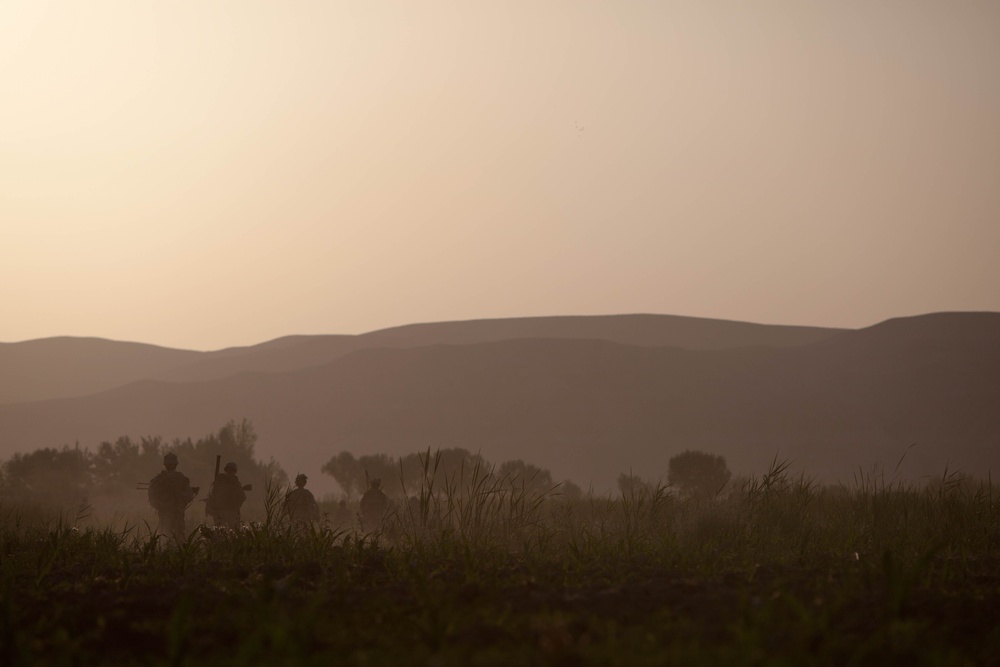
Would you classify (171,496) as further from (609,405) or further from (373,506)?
(609,405)

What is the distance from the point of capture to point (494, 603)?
5.77m

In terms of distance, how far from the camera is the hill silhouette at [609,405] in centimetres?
6550

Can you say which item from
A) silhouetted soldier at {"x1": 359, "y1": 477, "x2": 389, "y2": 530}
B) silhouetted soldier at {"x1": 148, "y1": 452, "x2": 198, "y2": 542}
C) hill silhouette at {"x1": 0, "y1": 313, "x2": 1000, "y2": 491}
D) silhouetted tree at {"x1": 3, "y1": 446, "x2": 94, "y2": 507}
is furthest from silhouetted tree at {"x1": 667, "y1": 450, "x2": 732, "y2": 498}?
hill silhouette at {"x1": 0, "y1": 313, "x2": 1000, "y2": 491}

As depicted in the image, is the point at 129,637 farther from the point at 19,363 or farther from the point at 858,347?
the point at 19,363

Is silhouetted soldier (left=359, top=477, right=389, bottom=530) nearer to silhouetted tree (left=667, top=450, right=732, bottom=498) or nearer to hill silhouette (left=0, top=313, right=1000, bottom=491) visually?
silhouetted tree (left=667, top=450, right=732, bottom=498)

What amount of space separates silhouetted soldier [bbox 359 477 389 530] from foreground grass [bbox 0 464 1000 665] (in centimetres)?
593

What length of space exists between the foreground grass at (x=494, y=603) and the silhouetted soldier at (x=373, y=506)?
5.93 m

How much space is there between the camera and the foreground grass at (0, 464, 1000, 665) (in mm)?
4449

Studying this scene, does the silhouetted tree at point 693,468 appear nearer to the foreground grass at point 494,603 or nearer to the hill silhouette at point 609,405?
the foreground grass at point 494,603

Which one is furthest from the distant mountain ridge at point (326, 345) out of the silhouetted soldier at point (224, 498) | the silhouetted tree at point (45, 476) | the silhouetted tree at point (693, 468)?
the silhouetted soldier at point (224, 498)

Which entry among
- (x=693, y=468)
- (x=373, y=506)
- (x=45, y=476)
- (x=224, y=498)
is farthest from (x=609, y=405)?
(x=224, y=498)

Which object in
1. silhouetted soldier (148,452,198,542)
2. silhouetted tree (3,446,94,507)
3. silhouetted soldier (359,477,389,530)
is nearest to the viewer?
silhouetted soldier (148,452,198,542)

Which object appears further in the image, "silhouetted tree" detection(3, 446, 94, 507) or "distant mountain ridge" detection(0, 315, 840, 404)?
"distant mountain ridge" detection(0, 315, 840, 404)

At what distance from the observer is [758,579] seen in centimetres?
660
